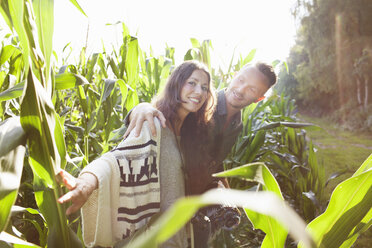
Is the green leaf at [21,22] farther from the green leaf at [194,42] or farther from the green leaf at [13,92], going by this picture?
the green leaf at [194,42]

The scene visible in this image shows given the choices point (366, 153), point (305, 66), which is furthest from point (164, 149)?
point (305, 66)

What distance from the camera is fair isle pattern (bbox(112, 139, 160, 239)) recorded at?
44 cm

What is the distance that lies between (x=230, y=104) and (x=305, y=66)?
7343 mm

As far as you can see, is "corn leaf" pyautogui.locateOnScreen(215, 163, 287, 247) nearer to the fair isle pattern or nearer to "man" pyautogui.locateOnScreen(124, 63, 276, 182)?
the fair isle pattern

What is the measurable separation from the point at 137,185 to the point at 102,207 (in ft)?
0.25

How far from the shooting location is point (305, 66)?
7340 millimetres

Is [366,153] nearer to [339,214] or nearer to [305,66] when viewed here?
[339,214]

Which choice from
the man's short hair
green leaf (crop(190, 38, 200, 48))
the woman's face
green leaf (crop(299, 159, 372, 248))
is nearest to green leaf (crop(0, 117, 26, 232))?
green leaf (crop(299, 159, 372, 248))

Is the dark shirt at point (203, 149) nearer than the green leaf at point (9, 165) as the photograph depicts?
No

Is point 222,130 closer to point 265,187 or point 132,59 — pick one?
point 132,59

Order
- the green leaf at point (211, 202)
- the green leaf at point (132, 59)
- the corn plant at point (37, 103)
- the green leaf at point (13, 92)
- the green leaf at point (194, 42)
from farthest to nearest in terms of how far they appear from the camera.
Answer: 1. the green leaf at point (194, 42)
2. the green leaf at point (132, 59)
3. the green leaf at point (13, 92)
4. the corn plant at point (37, 103)
5. the green leaf at point (211, 202)

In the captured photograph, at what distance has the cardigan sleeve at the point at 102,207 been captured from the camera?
39 centimetres

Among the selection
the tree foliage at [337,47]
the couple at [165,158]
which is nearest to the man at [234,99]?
the couple at [165,158]

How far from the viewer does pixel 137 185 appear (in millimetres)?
460
